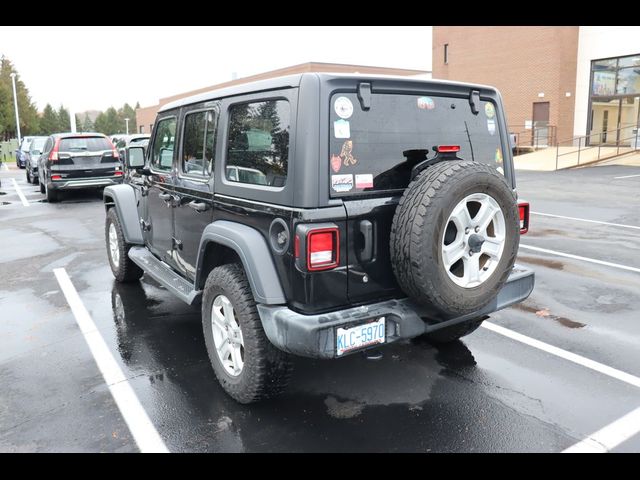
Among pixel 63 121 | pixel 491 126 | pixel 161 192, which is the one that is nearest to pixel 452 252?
pixel 491 126

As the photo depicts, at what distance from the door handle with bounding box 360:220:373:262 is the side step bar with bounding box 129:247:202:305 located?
1400 mm

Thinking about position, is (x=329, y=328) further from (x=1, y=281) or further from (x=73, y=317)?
(x=1, y=281)

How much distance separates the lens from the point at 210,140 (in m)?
4.02

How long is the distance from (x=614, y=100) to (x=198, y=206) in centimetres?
3010

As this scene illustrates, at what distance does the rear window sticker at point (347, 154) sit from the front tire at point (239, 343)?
98 cm

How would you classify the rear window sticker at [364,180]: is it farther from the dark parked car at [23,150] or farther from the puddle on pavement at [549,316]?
the dark parked car at [23,150]

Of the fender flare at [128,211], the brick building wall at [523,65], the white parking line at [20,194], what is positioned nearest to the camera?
the fender flare at [128,211]

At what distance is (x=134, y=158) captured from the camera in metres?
5.32

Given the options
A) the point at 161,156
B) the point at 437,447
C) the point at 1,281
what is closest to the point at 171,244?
the point at 161,156

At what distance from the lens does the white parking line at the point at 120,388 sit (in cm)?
320

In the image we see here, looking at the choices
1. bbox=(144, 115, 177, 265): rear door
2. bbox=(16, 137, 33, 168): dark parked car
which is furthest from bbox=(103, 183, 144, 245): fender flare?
bbox=(16, 137, 33, 168): dark parked car

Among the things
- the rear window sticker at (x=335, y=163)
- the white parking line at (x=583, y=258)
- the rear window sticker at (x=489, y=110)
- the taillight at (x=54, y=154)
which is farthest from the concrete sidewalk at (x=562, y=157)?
the rear window sticker at (x=335, y=163)

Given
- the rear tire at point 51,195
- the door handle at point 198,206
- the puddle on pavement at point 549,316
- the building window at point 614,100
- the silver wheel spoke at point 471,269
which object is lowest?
the puddle on pavement at point 549,316

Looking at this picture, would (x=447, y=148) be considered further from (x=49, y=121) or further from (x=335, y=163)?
(x=49, y=121)
